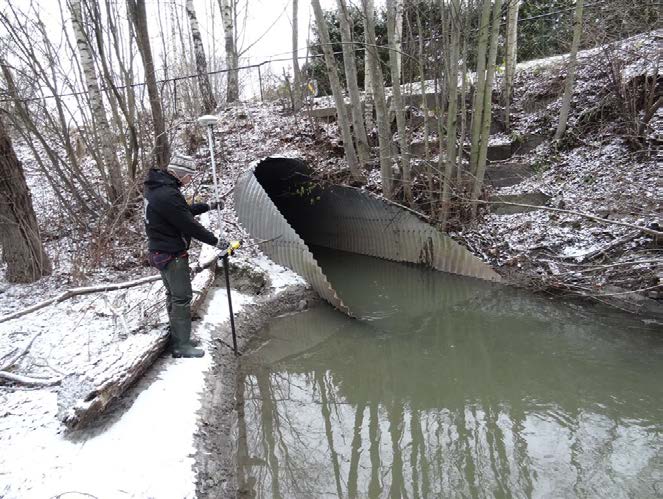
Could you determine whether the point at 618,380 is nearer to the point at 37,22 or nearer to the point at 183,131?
the point at 37,22

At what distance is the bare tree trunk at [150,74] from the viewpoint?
798cm

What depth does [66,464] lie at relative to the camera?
2.86 meters

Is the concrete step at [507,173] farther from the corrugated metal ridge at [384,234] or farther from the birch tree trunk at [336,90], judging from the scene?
the birch tree trunk at [336,90]

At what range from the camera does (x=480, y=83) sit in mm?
7406

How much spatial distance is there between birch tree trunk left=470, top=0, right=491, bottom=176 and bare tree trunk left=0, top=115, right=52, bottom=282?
23.5 ft

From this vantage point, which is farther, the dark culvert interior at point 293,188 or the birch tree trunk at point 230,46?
the birch tree trunk at point 230,46

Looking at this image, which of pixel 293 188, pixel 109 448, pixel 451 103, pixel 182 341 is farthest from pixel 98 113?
pixel 109 448

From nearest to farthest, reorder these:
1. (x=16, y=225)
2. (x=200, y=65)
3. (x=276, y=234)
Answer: (x=16, y=225) → (x=276, y=234) → (x=200, y=65)

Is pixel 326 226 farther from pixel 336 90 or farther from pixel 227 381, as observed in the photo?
pixel 227 381

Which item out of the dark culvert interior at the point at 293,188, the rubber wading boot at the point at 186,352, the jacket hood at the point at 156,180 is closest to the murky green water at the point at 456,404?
the rubber wading boot at the point at 186,352

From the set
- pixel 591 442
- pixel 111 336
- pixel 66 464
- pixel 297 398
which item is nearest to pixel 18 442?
pixel 66 464

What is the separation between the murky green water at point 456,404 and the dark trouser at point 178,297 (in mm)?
806

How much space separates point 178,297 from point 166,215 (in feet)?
2.67

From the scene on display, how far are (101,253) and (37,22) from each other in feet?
14.1
